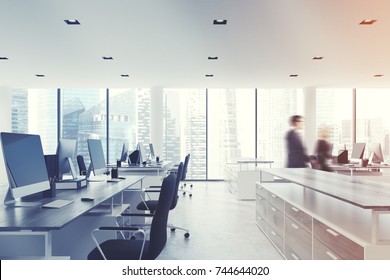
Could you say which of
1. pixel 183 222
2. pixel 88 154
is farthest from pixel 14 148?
pixel 183 222

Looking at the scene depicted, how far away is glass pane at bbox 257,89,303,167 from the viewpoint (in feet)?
38.0

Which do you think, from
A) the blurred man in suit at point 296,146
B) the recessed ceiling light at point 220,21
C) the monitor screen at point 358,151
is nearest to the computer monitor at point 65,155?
the recessed ceiling light at point 220,21

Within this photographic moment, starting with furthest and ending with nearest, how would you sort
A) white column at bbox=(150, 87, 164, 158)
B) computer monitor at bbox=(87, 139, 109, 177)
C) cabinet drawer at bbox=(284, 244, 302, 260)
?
white column at bbox=(150, 87, 164, 158) < computer monitor at bbox=(87, 139, 109, 177) < cabinet drawer at bbox=(284, 244, 302, 260)

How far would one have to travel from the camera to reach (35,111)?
11.8 m

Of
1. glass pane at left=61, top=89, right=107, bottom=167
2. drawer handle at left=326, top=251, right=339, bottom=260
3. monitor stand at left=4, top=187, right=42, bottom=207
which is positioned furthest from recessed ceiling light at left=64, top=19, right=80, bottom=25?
glass pane at left=61, top=89, right=107, bottom=167

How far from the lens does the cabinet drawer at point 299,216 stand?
9.75 feet

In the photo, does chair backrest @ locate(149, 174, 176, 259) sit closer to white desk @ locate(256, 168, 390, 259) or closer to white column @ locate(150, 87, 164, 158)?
white desk @ locate(256, 168, 390, 259)

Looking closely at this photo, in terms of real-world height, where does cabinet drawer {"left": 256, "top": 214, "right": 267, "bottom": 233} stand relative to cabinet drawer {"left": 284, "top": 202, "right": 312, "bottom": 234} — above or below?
below

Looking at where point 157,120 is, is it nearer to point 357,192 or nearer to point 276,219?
point 276,219

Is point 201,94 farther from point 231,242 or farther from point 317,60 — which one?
point 231,242

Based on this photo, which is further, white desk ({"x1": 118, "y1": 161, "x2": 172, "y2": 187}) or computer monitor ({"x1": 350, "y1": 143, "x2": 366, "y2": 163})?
computer monitor ({"x1": 350, "y1": 143, "x2": 366, "y2": 163})

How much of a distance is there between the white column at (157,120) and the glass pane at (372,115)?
6.94m

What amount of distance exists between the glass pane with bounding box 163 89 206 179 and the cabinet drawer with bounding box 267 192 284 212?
7.04 metres
